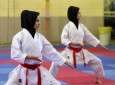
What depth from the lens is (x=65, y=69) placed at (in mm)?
12688

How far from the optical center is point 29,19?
6.99 meters

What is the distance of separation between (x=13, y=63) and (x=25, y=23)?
22.8ft

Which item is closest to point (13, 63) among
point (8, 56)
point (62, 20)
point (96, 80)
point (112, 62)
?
point (8, 56)

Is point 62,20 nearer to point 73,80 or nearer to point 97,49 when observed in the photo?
point 97,49

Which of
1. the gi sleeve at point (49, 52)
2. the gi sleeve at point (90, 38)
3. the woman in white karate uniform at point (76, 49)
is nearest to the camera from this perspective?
the gi sleeve at point (49, 52)

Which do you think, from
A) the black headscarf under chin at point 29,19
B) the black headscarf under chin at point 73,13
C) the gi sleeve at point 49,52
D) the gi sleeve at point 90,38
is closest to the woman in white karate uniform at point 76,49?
the black headscarf under chin at point 73,13

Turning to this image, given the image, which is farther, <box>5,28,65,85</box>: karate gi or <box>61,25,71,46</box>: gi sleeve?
<box>61,25,71,46</box>: gi sleeve

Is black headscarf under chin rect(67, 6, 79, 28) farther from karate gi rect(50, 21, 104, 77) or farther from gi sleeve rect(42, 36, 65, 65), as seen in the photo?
gi sleeve rect(42, 36, 65, 65)

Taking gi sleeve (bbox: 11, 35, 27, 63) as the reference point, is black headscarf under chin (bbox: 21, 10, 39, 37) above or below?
above

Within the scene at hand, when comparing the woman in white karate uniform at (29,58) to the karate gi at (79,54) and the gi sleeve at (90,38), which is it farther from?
the gi sleeve at (90,38)

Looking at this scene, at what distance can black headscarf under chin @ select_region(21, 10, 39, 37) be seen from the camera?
697cm

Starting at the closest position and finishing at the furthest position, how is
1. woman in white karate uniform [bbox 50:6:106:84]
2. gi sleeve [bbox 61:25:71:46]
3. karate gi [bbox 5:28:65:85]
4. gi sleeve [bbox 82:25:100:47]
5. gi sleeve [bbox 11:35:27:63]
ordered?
gi sleeve [bbox 11:35:27:63] → karate gi [bbox 5:28:65:85] → gi sleeve [bbox 61:25:71:46] → woman in white karate uniform [bbox 50:6:106:84] → gi sleeve [bbox 82:25:100:47]

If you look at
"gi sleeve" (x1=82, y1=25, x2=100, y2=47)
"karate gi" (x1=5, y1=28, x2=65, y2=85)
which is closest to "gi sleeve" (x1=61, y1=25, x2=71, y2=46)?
"gi sleeve" (x1=82, y1=25, x2=100, y2=47)

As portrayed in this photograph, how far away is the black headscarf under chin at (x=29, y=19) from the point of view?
6973mm
